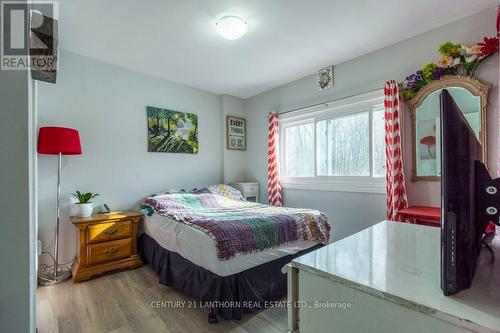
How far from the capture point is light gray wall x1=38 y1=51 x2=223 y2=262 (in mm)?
2545

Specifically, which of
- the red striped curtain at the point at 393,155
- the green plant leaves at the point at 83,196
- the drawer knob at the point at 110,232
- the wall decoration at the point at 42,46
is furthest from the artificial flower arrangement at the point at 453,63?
the green plant leaves at the point at 83,196

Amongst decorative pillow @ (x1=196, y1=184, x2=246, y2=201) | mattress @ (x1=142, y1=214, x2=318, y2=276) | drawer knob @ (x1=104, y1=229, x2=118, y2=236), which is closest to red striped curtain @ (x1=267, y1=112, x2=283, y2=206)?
decorative pillow @ (x1=196, y1=184, x2=246, y2=201)

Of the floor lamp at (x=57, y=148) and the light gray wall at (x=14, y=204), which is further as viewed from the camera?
the floor lamp at (x=57, y=148)

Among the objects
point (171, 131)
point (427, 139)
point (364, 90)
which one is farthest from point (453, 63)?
point (171, 131)

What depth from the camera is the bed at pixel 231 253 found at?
1.72 metres

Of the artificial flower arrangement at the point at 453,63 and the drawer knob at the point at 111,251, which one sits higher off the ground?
the artificial flower arrangement at the point at 453,63

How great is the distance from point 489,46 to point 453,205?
7.73 feet

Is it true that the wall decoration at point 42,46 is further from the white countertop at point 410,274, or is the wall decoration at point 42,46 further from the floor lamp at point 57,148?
the white countertop at point 410,274

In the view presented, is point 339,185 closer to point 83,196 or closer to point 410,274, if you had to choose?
point 410,274

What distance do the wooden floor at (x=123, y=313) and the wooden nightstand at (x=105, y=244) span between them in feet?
0.56

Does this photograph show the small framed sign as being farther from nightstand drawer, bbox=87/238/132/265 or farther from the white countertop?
the white countertop

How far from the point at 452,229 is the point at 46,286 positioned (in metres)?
3.18

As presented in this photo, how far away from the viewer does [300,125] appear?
3.64 meters

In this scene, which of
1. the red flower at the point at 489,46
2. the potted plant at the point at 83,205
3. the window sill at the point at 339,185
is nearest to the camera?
the red flower at the point at 489,46
